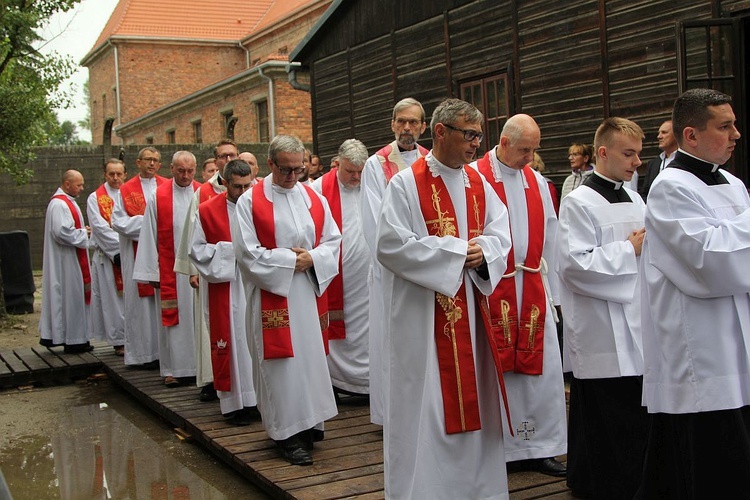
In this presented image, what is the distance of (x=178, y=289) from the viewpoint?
829cm

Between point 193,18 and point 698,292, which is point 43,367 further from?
point 193,18

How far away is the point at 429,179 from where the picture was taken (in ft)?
14.7

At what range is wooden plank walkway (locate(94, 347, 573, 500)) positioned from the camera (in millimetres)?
4926

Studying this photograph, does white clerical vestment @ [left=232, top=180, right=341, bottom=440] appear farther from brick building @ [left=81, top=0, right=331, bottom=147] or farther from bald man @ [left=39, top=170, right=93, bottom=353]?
brick building @ [left=81, top=0, right=331, bottom=147]

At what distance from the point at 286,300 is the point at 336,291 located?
4.95ft

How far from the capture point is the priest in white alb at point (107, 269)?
1023 cm

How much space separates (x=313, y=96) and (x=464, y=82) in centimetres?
511

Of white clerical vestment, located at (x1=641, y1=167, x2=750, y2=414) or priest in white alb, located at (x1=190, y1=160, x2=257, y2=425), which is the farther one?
priest in white alb, located at (x1=190, y1=160, x2=257, y2=425)

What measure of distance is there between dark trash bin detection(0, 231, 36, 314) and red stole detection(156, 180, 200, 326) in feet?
22.8

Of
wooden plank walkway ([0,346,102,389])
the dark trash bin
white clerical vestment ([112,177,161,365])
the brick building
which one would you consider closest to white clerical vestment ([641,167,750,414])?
white clerical vestment ([112,177,161,365])

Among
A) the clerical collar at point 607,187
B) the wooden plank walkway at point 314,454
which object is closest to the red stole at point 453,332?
the clerical collar at point 607,187

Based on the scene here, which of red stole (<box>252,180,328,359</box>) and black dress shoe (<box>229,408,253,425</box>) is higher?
red stole (<box>252,180,328,359</box>)

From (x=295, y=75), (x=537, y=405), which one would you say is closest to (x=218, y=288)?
(x=537, y=405)

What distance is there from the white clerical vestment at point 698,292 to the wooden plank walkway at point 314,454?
113 centimetres
